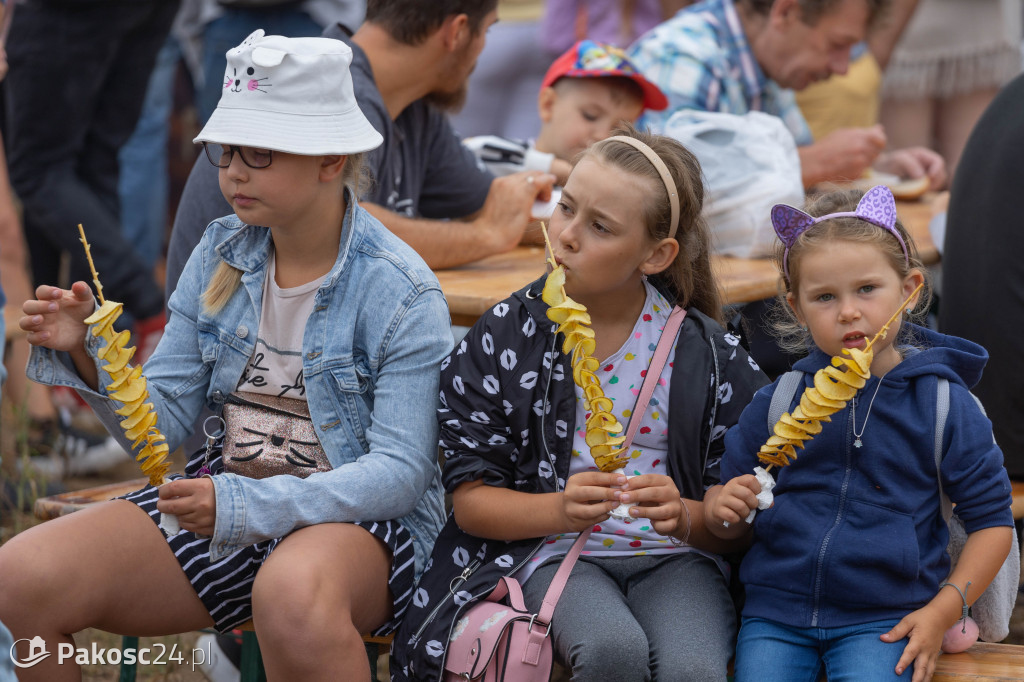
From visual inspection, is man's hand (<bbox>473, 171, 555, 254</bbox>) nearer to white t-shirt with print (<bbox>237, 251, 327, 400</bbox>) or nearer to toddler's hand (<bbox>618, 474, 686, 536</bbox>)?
white t-shirt with print (<bbox>237, 251, 327, 400</bbox>)

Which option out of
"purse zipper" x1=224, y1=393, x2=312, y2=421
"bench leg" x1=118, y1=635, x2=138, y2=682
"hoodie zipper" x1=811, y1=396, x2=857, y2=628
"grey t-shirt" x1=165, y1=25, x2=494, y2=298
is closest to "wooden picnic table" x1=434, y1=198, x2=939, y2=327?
"grey t-shirt" x1=165, y1=25, x2=494, y2=298

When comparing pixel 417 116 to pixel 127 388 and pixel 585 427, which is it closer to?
pixel 585 427

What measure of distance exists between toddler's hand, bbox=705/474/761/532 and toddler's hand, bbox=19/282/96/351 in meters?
1.23

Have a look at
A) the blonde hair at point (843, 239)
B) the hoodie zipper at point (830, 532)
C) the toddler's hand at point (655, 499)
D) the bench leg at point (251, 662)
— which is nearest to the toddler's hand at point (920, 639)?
the hoodie zipper at point (830, 532)

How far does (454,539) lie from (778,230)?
34.8 inches

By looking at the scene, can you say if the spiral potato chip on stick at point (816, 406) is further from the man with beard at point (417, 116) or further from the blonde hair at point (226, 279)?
the man with beard at point (417, 116)

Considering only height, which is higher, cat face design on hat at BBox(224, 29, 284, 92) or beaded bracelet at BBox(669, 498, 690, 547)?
cat face design on hat at BBox(224, 29, 284, 92)

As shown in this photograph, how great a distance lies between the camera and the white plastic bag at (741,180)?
3264mm

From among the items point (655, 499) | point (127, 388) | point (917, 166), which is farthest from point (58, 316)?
point (917, 166)

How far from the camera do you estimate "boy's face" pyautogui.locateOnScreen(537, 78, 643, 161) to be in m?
3.74

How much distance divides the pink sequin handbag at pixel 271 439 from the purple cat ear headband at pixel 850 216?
1012mm

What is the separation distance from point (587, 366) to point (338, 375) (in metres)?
0.58

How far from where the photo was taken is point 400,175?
11.1 ft

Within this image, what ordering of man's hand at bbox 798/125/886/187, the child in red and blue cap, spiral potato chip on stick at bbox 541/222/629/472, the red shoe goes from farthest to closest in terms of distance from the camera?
the red shoe < man's hand at bbox 798/125/886/187 < the child in red and blue cap < spiral potato chip on stick at bbox 541/222/629/472
